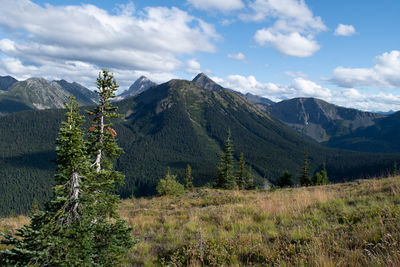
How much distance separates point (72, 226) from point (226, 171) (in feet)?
154

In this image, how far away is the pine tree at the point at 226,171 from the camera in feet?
163

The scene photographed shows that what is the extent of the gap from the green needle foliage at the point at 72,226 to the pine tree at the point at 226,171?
44.3 metres

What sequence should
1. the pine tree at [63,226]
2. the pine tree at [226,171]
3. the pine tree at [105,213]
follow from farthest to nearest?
the pine tree at [226,171] < the pine tree at [105,213] < the pine tree at [63,226]

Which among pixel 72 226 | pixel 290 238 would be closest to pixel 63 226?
pixel 72 226

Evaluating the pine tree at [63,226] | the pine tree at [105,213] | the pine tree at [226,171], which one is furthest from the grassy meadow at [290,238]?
the pine tree at [226,171]

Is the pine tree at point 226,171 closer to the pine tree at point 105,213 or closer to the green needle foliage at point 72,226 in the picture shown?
the pine tree at point 105,213

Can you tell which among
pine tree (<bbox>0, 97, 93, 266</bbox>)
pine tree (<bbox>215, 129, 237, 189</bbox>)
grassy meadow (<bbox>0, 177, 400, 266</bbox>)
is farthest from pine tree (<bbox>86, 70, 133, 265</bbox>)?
pine tree (<bbox>215, 129, 237, 189</bbox>)

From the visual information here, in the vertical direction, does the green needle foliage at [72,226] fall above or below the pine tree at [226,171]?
above

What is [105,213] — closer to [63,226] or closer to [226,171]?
[63,226]

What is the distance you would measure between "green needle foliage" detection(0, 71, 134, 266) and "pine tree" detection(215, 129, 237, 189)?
44338mm

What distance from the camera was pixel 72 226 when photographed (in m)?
4.93

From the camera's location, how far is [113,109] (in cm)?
1012

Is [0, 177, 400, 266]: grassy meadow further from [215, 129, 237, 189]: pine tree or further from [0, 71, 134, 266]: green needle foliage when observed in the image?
[215, 129, 237, 189]: pine tree

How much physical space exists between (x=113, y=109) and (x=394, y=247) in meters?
10.6
